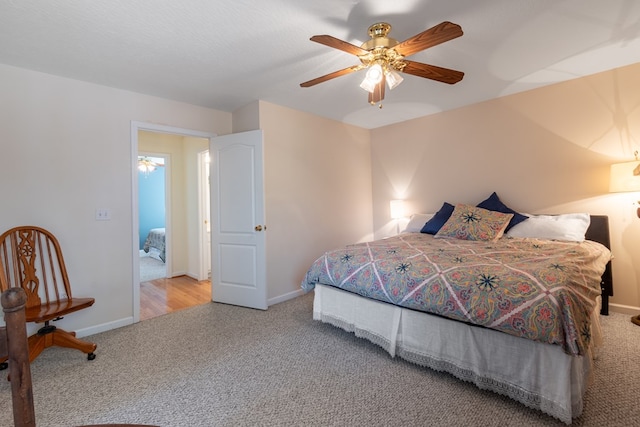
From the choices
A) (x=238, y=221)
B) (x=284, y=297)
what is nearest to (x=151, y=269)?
(x=238, y=221)

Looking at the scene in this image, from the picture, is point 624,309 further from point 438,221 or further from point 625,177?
point 438,221

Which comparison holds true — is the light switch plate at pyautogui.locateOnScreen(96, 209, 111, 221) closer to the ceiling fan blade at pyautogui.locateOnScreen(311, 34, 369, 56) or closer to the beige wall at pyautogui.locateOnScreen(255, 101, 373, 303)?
the beige wall at pyautogui.locateOnScreen(255, 101, 373, 303)

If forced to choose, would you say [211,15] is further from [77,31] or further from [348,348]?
[348,348]

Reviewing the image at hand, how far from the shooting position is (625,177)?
254 centimetres

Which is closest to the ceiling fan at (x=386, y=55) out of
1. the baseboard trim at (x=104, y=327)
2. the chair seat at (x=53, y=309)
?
the chair seat at (x=53, y=309)

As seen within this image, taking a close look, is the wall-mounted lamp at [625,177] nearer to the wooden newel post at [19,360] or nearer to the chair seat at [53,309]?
the wooden newel post at [19,360]

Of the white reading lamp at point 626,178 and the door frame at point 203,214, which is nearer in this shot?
the white reading lamp at point 626,178

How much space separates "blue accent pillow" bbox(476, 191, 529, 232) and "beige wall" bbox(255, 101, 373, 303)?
6.10 ft

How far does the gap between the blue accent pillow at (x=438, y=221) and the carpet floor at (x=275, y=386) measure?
5.63 feet

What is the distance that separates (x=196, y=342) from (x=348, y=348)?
1.34m

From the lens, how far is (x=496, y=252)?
90.8 inches

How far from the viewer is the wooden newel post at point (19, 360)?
688mm

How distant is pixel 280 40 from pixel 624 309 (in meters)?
4.06

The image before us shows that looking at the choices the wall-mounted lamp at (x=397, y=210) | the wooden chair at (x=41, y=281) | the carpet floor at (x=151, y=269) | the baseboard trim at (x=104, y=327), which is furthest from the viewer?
the carpet floor at (x=151, y=269)
